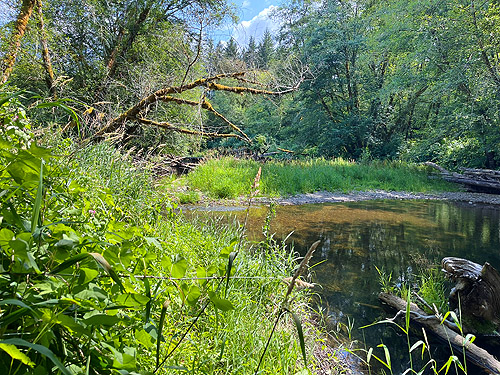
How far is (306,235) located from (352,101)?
16069 millimetres

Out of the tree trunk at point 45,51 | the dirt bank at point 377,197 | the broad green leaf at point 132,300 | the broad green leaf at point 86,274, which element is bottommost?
the dirt bank at point 377,197

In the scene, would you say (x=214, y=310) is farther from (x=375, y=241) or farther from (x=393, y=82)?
(x=393, y=82)

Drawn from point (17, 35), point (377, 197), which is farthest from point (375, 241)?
point (17, 35)

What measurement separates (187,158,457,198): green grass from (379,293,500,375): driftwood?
7.48m

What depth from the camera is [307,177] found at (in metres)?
13.4

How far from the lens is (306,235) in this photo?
6.29m

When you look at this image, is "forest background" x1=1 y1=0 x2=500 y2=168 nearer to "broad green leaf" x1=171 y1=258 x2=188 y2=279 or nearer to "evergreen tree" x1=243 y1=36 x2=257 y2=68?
"evergreen tree" x1=243 y1=36 x2=257 y2=68

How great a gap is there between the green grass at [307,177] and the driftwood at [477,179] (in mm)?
428

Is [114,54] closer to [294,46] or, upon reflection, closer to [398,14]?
[398,14]

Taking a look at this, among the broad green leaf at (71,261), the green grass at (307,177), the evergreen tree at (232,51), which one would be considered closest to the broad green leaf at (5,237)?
the broad green leaf at (71,261)

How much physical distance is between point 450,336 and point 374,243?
127 inches

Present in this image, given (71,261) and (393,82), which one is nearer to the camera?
(71,261)

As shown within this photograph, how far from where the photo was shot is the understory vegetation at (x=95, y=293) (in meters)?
0.65

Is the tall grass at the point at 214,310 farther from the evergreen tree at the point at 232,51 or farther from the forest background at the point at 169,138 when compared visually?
the evergreen tree at the point at 232,51
